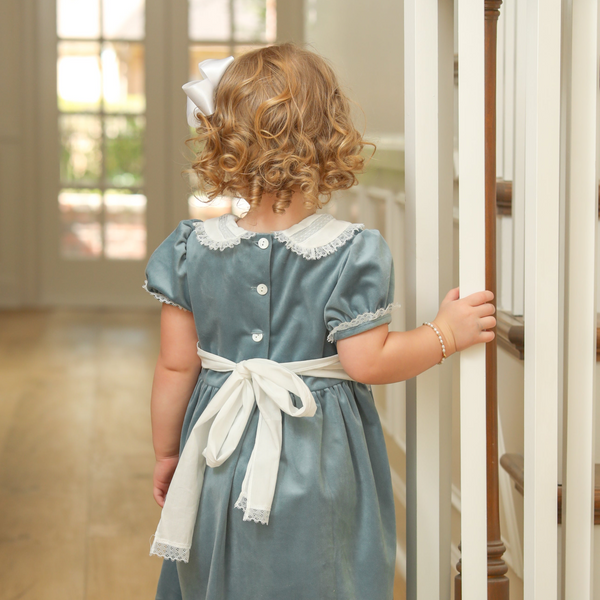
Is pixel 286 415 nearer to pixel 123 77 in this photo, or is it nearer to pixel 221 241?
pixel 221 241

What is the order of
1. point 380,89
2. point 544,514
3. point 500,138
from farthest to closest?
point 380,89, point 500,138, point 544,514

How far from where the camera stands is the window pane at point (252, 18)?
4699 mm

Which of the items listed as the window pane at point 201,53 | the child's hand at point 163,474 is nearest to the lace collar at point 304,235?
the child's hand at point 163,474

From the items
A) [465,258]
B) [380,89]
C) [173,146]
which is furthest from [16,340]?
[465,258]

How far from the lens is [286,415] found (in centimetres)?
95

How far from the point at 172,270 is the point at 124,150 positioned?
4.04m

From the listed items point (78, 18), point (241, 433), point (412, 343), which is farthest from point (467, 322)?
point (78, 18)

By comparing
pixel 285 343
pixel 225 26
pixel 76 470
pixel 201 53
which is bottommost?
pixel 76 470

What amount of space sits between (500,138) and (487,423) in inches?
24.2

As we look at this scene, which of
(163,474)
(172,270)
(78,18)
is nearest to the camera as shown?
(172,270)

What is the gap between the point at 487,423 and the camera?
3.32 ft

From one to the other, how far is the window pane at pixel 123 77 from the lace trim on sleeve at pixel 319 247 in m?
4.14

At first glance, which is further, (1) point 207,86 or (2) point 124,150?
(2) point 124,150

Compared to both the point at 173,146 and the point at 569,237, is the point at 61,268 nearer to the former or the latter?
the point at 173,146
